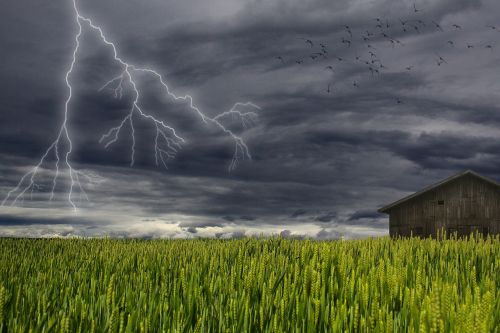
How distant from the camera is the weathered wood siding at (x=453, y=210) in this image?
113 ft

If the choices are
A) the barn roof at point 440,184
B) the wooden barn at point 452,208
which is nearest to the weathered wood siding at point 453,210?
the wooden barn at point 452,208

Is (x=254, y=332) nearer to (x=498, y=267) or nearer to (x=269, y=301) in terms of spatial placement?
(x=269, y=301)

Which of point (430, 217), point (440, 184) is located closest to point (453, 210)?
point (430, 217)

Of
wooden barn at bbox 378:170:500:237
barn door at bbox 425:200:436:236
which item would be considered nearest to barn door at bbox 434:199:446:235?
wooden barn at bbox 378:170:500:237

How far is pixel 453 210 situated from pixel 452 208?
6.5 inches

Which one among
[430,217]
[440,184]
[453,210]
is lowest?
[430,217]

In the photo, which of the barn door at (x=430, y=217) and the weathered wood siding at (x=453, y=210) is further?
the barn door at (x=430, y=217)

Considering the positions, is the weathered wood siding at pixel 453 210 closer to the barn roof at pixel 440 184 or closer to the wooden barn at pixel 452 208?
the wooden barn at pixel 452 208

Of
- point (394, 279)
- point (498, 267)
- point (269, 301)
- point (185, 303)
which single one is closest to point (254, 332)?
point (269, 301)

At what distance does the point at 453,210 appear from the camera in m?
35.5

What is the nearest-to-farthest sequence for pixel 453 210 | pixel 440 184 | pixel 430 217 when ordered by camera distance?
pixel 453 210 < pixel 440 184 < pixel 430 217

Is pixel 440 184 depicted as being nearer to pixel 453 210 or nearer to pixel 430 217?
pixel 453 210

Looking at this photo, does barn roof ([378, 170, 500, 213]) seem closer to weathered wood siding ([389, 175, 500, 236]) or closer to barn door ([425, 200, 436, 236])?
weathered wood siding ([389, 175, 500, 236])

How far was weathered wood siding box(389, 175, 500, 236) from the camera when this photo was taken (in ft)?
113
